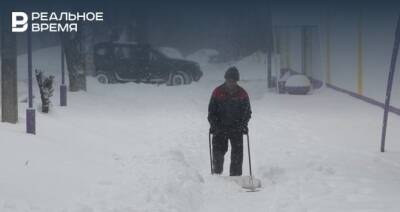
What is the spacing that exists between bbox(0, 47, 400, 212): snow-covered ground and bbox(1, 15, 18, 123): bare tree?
65 centimetres

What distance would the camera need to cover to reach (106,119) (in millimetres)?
15648

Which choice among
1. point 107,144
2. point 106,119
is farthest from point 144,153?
point 106,119

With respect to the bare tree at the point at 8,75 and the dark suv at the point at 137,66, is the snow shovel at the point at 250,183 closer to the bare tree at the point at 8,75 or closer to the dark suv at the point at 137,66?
the bare tree at the point at 8,75

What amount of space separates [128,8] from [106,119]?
22663 mm

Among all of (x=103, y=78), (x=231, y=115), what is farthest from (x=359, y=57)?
(x=103, y=78)

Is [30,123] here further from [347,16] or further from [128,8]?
[128,8]

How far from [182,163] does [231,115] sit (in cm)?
141

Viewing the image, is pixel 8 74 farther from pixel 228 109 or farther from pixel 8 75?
pixel 228 109

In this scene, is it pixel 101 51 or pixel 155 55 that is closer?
pixel 101 51

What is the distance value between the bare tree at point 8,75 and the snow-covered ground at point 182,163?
25.7 inches

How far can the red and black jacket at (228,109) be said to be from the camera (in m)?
9.04

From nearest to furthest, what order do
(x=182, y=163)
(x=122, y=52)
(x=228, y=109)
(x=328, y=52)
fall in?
1. (x=228, y=109)
2. (x=182, y=163)
3. (x=328, y=52)
4. (x=122, y=52)

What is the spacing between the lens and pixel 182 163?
1010 centimetres

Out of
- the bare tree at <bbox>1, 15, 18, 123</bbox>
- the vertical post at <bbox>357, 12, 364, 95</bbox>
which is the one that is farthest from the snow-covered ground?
the vertical post at <bbox>357, 12, 364, 95</bbox>
